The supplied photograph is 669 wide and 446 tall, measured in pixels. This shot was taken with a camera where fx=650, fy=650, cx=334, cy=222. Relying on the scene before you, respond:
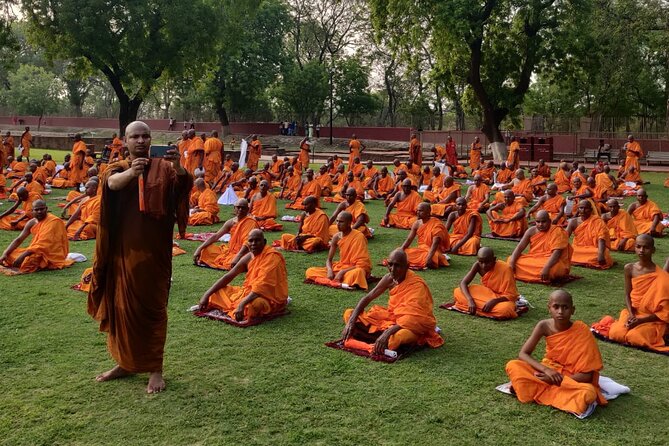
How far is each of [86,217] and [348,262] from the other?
6169 mm

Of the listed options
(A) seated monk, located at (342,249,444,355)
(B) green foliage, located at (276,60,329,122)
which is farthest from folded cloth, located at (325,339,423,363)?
(B) green foliage, located at (276,60,329,122)

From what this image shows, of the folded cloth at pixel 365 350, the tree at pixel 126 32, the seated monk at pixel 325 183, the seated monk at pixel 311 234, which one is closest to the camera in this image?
the folded cloth at pixel 365 350

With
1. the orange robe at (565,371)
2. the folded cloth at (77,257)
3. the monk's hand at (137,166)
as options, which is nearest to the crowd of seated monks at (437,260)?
the orange robe at (565,371)

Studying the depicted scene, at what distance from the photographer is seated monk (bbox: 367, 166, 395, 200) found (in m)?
21.0

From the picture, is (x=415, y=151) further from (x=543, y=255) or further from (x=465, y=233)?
(x=543, y=255)

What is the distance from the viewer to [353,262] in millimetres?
9695

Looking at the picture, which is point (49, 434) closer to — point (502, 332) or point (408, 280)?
point (408, 280)

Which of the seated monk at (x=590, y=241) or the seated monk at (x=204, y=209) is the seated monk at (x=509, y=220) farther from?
the seated monk at (x=204, y=209)

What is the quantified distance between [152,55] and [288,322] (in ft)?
86.4

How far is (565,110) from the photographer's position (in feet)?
165

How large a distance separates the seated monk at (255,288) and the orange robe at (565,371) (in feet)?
10.4

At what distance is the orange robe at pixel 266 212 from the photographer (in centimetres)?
1459

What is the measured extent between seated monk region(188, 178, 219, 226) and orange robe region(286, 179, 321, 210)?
274 centimetres

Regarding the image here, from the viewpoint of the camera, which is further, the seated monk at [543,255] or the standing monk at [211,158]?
the standing monk at [211,158]
